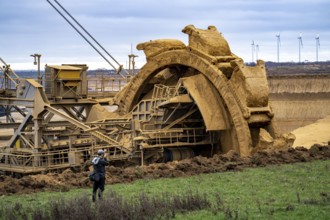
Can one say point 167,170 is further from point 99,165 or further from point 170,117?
point 170,117

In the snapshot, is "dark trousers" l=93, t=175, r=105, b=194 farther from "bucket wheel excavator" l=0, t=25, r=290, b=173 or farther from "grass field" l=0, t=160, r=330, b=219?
"bucket wheel excavator" l=0, t=25, r=290, b=173

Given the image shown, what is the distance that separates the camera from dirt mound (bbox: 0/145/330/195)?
68.0ft

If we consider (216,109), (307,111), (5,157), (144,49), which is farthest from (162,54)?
(307,111)

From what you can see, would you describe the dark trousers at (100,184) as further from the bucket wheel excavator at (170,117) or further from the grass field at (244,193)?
the bucket wheel excavator at (170,117)

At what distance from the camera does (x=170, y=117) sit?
28.4 metres

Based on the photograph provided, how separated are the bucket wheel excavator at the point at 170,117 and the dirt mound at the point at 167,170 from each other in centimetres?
186

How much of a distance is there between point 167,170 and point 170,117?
611 cm

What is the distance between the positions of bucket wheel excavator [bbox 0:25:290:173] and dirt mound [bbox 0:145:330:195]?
1.86 m

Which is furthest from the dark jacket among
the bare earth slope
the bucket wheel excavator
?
the bare earth slope

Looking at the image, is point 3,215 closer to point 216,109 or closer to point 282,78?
point 216,109

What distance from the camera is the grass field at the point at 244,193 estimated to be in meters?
15.3

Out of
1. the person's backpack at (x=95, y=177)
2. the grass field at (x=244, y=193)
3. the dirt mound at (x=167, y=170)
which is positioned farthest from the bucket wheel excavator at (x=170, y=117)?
the person's backpack at (x=95, y=177)

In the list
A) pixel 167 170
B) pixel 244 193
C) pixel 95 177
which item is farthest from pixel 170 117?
pixel 95 177

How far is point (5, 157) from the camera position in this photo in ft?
98.4
